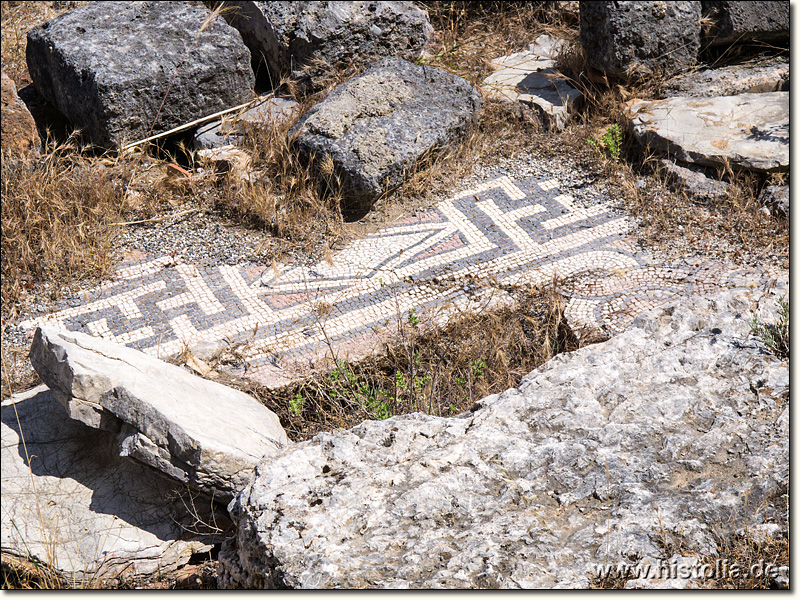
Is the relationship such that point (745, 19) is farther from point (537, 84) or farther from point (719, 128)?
point (537, 84)

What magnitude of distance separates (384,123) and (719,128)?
82.0 inches

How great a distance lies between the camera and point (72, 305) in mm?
3871

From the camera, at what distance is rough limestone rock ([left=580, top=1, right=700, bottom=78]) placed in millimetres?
5004

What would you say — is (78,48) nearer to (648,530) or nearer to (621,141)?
(621,141)

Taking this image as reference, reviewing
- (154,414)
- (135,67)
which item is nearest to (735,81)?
(135,67)

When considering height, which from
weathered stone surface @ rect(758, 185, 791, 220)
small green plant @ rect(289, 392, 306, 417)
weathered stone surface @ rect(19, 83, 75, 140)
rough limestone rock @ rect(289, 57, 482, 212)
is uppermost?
weathered stone surface @ rect(19, 83, 75, 140)

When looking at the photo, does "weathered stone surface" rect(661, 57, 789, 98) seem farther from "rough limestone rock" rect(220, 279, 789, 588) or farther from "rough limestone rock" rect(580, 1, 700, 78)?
"rough limestone rock" rect(220, 279, 789, 588)

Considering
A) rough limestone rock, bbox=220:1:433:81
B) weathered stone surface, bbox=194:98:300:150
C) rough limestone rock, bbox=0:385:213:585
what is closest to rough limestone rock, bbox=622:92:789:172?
rough limestone rock, bbox=220:1:433:81

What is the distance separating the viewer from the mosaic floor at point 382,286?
3.68 meters

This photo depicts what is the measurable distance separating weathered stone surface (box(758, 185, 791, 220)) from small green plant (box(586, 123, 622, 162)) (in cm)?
90

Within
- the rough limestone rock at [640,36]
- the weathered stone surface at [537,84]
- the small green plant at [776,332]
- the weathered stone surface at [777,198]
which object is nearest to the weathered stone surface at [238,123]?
the weathered stone surface at [537,84]

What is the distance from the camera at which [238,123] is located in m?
4.93

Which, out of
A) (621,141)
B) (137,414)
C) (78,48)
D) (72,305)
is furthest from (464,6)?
(137,414)

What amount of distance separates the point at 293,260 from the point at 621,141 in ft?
7.50
